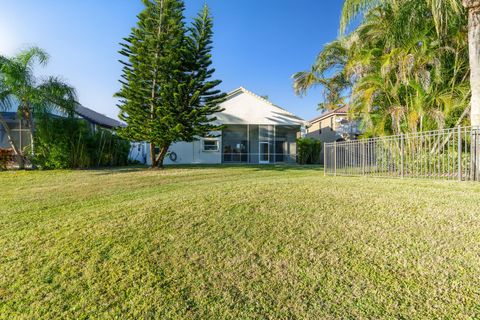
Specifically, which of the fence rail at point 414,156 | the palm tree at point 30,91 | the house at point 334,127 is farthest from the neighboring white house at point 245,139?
the fence rail at point 414,156

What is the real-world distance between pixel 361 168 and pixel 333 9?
8.56 metres

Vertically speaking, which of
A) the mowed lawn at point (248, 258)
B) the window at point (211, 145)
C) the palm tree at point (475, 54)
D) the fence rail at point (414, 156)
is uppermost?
the palm tree at point (475, 54)

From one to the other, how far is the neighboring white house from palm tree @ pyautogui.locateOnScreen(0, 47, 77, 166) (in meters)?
6.40

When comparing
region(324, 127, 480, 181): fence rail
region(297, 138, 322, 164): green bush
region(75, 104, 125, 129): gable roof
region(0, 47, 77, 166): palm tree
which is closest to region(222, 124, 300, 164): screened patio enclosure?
region(297, 138, 322, 164): green bush

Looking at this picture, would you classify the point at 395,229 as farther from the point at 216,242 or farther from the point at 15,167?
the point at 15,167

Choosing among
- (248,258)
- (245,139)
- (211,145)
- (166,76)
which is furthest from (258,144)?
(248,258)

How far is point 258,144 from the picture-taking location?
70.4 feet

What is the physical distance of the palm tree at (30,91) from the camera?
11.7m

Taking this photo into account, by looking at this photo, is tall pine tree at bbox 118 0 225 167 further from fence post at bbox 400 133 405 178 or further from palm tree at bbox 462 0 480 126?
palm tree at bbox 462 0 480 126

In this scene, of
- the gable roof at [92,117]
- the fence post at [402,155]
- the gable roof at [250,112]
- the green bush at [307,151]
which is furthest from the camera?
the green bush at [307,151]

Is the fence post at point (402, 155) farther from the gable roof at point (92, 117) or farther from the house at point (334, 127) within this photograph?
the gable roof at point (92, 117)

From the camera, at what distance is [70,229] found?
163 inches

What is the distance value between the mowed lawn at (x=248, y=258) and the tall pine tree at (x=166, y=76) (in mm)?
7638

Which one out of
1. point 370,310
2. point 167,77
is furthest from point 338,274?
point 167,77
